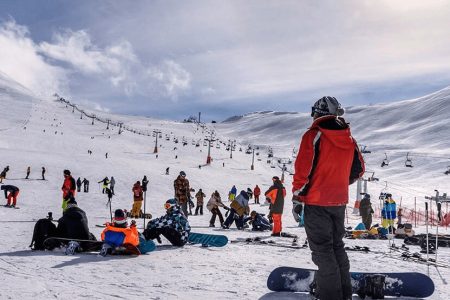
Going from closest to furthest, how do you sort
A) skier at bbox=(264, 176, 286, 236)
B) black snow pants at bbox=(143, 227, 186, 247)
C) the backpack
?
1. the backpack
2. black snow pants at bbox=(143, 227, 186, 247)
3. skier at bbox=(264, 176, 286, 236)

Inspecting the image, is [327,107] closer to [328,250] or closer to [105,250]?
[328,250]

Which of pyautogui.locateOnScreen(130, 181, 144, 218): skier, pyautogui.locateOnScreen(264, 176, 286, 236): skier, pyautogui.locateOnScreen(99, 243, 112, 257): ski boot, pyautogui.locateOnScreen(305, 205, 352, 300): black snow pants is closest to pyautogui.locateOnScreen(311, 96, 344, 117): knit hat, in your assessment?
pyautogui.locateOnScreen(305, 205, 352, 300): black snow pants

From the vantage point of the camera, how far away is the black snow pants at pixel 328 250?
4.02 meters

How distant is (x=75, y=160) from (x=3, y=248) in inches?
1379

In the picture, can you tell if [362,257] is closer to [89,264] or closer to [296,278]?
[296,278]

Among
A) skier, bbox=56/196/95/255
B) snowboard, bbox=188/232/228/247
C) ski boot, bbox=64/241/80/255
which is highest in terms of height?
skier, bbox=56/196/95/255

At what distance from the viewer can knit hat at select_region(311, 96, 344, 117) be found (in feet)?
14.0

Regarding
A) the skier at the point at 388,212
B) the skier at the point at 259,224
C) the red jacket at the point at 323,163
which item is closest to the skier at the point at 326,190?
the red jacket at the point at 323,163

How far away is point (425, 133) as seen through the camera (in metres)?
139

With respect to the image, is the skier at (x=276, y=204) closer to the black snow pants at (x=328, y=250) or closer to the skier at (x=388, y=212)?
the skier at (x=388, y=212)

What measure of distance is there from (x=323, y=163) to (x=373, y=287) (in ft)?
5.55

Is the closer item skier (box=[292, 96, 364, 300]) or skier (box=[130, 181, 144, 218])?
skier (box=[292, 96, 364, 300])

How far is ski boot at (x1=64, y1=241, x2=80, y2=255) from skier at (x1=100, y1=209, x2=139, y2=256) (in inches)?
Answer: 17.7

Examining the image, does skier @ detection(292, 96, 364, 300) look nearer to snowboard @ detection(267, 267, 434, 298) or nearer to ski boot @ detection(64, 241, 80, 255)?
snowboard @ detection(267, 267, 434, 298)
